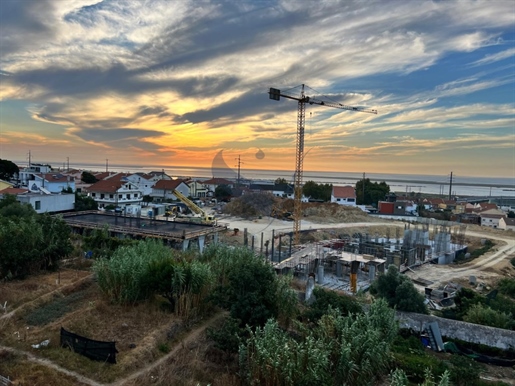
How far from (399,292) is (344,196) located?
37404mm

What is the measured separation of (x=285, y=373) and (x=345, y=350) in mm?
1136

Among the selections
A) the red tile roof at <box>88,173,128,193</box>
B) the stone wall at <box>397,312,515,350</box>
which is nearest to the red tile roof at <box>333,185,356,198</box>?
the red tile roof at <box>88,173,128,193</box>

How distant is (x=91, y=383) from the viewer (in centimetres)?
650

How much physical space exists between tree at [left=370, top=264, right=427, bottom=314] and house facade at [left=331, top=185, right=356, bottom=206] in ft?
116

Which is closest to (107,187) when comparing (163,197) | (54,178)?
(54,178)

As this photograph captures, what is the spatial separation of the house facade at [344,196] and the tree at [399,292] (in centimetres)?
3541

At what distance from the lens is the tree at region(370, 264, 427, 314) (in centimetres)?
1215

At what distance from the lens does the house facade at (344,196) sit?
48.9 metres

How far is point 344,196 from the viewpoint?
49.2 meters

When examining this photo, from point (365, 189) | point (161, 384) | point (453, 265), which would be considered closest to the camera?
point (161, 384)

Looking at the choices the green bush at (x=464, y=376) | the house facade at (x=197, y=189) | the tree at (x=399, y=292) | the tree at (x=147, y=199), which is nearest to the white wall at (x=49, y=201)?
the tree at (x=147, y=199)

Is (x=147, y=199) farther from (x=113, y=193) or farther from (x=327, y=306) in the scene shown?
(x=327, y=306)

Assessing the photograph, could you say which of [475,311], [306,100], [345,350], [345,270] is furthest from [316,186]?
[345,350]

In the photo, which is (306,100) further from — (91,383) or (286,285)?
(91,383)
